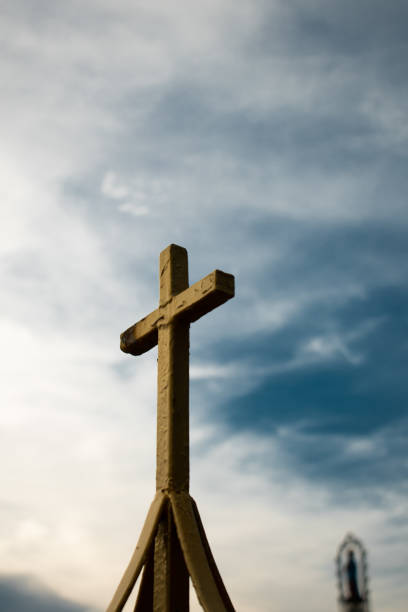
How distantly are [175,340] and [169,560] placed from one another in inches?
63.6

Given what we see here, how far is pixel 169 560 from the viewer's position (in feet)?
15.1

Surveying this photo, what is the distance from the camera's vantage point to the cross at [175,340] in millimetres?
4896

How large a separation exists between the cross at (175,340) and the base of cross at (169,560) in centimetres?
18

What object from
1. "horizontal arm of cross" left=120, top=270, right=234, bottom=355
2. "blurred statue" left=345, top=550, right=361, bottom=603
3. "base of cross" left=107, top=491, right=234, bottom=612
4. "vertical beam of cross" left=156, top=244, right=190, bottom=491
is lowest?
"blurred statue" left=345, top=550, right=361, bottom=603

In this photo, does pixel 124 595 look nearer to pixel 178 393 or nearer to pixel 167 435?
pixel 167 435

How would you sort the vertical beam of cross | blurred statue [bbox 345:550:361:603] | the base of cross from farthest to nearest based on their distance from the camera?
the vertical beam of cross < the base of cross < blurred statue [bbox 345:550:361:603]

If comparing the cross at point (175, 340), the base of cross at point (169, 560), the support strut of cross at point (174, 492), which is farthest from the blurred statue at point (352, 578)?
the cross at point (175, 340)

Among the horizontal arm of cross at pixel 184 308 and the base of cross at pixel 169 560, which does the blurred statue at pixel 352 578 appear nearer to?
the base of cross at pixel 169 560

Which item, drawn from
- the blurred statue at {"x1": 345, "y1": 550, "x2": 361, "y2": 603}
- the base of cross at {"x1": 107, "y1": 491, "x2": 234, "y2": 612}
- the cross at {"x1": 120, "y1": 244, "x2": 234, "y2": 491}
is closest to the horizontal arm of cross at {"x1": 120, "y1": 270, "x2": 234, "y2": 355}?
the cross at {"x1": 120, "y1": 244, "x2": 234, "y2": 491}

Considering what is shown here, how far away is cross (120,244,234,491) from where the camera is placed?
4.90 meters

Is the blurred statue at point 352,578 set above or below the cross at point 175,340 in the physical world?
below

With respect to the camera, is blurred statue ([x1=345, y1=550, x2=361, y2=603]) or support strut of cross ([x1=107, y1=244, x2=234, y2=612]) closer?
blurred statue ([x1=345, y1=550, x2=361, y2=603])

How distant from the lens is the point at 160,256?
19.1ft

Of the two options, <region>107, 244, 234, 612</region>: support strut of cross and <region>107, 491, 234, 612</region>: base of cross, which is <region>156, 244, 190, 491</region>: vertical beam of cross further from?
<region>107, 491, 234, 612</region>: base of cross
